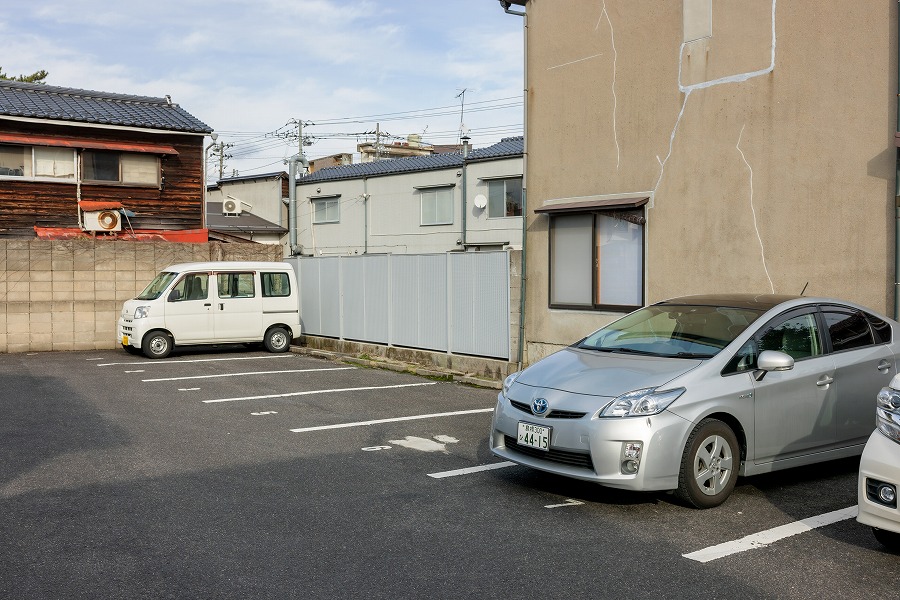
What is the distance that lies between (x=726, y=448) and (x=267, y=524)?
3.15 m

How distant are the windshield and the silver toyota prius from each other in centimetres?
2

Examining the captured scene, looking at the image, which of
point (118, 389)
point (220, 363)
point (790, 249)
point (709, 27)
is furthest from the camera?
point (220, 363)

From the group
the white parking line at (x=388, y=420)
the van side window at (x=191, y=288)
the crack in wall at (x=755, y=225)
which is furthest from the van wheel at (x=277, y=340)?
the crack in wall at (x=755, y=225)

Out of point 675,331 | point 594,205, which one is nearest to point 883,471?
point 675,331

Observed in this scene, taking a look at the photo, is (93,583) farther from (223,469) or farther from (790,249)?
(790,249)

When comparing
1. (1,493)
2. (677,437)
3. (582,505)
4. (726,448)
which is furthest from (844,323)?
(1,493)

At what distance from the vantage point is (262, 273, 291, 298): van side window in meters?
17.0

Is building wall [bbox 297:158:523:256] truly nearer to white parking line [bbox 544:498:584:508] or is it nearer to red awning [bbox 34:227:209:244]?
red awning [bbox 34:227:209:244]

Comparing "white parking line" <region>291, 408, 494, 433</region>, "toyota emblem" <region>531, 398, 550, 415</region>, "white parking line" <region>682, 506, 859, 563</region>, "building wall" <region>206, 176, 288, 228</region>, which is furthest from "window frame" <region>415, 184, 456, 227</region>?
"white parking line" <region>682, 506, 859, 563</region>

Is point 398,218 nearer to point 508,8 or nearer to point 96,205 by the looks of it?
point 96,205

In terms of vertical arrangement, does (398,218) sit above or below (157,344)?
above

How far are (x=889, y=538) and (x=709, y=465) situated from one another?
120 centimetres

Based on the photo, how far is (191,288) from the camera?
16.2 meters

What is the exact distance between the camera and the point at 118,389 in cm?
1149
